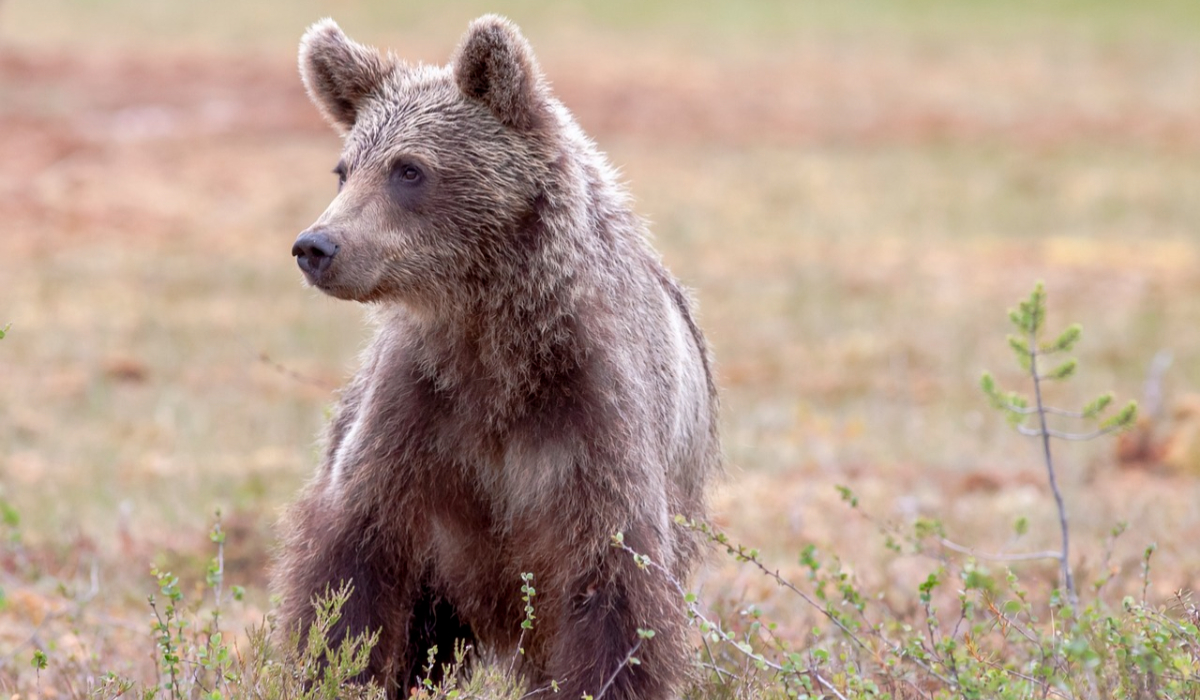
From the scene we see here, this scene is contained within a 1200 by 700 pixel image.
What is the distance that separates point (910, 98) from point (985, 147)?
178 inches

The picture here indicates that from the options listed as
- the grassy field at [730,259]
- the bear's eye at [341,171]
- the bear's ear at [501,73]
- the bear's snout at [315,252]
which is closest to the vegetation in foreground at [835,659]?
the grassy field at [730,259]

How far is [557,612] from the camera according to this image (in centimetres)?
453

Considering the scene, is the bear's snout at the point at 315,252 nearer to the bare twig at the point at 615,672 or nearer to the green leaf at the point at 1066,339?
the bare twig at the point at 615,672

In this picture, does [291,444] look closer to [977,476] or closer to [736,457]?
[736,457]

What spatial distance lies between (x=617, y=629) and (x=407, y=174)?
1.59 meters

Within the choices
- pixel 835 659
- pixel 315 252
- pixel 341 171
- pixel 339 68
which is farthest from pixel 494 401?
pixel 835 659

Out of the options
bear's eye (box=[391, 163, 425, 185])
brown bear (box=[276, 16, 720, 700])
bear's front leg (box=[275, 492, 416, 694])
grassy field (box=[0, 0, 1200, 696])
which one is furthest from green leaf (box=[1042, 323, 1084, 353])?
bear's front leg (box=[275, 492, 416, 694])

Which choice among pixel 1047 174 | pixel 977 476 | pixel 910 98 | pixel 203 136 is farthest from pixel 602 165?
pixel 910 98

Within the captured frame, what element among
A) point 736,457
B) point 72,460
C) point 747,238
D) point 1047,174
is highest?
point 1047,174

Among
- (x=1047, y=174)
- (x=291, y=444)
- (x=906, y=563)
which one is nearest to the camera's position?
(x=906, y=563)

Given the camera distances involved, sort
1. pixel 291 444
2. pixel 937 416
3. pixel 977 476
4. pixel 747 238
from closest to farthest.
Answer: pixel 977 476 < pixel 291 444 < pixel 937 416 < pixel 747 238

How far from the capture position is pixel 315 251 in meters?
4.44

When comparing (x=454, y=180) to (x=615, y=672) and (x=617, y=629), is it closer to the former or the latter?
(x=617, y=629)

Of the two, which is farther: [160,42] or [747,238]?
[160,42]
